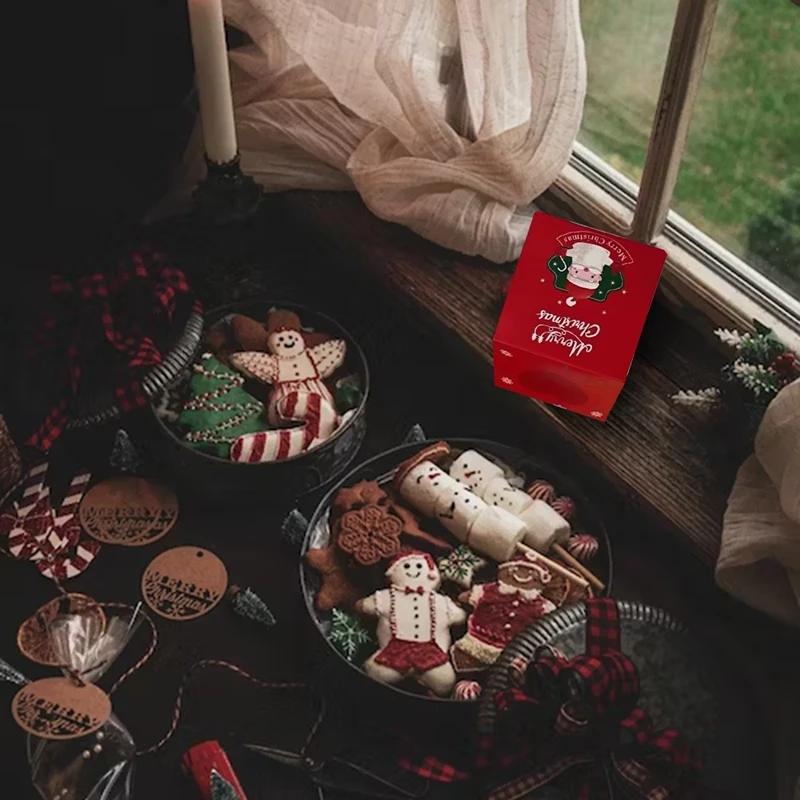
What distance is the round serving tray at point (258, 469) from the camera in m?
0.86

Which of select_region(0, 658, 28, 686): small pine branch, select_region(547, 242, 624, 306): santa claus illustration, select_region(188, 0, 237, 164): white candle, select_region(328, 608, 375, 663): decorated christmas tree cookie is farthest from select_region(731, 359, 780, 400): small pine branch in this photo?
select_region(0, 658, 28, 686): small pine branch

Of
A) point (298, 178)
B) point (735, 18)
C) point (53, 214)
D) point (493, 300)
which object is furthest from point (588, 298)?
point (53, 214)

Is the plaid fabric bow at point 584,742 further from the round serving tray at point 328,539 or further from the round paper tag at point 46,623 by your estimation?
the round paper tag at point 46,623

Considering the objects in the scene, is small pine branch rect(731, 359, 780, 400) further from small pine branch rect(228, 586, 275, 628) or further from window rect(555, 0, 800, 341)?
small pine branch rect(228, 586, 275, 628)

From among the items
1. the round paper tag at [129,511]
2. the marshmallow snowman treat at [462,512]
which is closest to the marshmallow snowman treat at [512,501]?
the marshmallow snowman treat at [462,512]

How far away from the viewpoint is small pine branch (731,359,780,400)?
80 cm

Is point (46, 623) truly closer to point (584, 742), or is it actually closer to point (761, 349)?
point (584, 742)

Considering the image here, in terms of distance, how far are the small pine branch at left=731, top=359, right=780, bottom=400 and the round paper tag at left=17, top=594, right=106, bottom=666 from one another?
1.61ft

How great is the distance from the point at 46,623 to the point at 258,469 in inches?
7.4

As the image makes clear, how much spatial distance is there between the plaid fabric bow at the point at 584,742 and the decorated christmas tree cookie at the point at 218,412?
293 millimetres

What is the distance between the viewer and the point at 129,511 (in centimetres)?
88

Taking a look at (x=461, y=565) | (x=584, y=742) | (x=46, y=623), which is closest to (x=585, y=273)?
(x=461, y=565)

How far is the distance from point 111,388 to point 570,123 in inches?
16.6

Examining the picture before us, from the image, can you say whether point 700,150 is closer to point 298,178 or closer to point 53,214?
point 298,178
